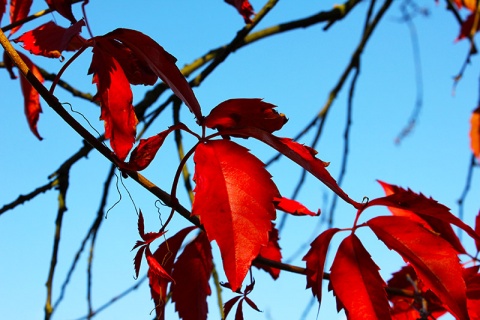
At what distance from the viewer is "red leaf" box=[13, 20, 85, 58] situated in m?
0.52

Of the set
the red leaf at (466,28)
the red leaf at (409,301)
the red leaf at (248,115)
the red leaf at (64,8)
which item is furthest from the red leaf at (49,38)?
the red leaf at (466,28)

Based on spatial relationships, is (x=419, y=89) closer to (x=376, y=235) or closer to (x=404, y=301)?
(x=404, y=301)

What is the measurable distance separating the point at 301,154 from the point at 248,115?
65mm

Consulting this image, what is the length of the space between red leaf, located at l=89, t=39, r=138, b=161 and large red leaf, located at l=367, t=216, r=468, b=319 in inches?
9.6

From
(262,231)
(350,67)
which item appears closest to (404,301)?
(262,231)

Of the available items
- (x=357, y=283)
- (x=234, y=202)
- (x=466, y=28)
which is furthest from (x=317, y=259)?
(x=466, y=28)

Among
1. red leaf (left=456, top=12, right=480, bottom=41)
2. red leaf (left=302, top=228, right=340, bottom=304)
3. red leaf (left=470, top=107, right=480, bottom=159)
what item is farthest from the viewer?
red leaf (left=470, top=107, right=480, bottom=159)

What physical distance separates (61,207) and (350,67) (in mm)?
862

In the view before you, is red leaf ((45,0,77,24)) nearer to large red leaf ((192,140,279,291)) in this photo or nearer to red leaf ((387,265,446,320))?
large red leaf ((192,140,279,291))

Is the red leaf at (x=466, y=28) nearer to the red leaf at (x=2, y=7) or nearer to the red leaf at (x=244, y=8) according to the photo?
the red leaf at (x=244, y=8)

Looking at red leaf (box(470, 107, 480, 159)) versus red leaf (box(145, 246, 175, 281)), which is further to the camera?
red leaf (box(470, 107, 480, 159))

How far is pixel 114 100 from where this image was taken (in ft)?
1.74

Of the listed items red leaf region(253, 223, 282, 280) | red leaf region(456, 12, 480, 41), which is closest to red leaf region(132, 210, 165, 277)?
red leaf region(253, 223, 282, 280)

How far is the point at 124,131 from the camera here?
515 millimetres
